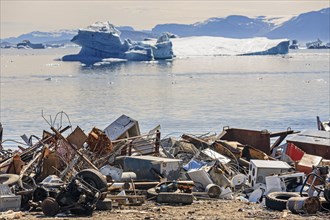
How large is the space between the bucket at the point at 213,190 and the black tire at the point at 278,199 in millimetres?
903

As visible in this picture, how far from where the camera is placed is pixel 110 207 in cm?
734

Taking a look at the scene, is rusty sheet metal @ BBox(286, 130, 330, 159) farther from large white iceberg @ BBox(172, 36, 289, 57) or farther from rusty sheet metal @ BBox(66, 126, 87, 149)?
large white iceberg @ BBox(172, 36, 289, 57)

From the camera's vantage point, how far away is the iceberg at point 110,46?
62.9 m

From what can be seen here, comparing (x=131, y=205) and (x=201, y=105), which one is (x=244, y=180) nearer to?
(x=131, y=205)

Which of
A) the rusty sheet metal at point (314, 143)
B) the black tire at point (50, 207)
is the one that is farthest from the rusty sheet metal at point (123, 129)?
the black tire at point (50, 207)

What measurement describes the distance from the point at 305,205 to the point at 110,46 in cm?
6050

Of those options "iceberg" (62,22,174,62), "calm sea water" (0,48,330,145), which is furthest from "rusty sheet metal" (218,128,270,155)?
"iceberg" (62,22,174,62)

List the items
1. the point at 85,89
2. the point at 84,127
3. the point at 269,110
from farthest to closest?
the point at 85,89
the point at 269,110
the point at 84,127

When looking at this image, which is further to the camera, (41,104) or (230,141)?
(41,104)

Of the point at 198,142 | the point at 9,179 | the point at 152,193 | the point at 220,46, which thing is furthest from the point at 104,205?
the point at 220,46

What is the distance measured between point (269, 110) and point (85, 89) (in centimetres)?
1496

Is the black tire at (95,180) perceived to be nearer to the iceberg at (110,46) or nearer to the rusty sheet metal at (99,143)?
the rusty sheet metal at (99,143)

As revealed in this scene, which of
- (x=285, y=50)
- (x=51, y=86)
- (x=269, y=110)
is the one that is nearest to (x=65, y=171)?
(x=269, y=110)

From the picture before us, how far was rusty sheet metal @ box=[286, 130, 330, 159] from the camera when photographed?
10922mm
